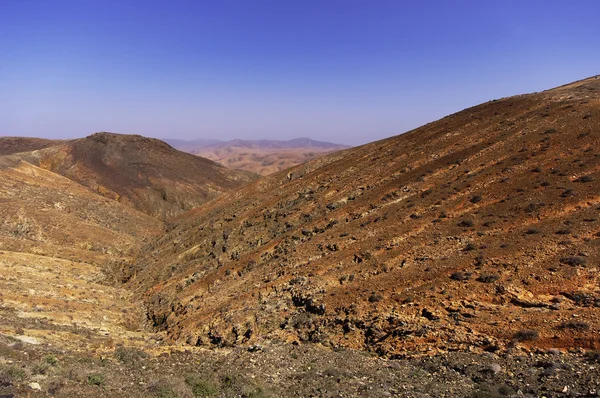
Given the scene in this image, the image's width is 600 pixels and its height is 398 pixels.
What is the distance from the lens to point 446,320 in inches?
476

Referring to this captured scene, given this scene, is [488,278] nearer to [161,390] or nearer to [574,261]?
[574,261]

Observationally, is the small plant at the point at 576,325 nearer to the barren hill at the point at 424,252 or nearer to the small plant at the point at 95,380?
the barren hill at the point at 424,252

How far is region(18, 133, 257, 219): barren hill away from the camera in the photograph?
5931cm

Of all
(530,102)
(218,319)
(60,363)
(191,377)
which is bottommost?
(218,319)

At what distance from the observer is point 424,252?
643 inches

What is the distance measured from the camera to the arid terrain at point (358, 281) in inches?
379

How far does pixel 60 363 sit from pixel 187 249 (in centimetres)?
1944

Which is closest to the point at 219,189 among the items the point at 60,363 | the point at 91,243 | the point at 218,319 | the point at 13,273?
the point at 91,243

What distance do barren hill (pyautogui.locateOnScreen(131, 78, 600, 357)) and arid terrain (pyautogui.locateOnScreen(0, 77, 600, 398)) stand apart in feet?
0.30

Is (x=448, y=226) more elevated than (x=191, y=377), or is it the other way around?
(x=448, y=226)

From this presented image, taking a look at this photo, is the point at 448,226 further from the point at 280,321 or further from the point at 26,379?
the point at 26,379

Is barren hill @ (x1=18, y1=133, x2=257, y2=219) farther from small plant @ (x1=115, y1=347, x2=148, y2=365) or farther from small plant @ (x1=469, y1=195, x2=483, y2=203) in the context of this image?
small plant @ (x1=469, y1=195, x2=483, y2=203)

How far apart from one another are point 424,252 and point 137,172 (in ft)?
212

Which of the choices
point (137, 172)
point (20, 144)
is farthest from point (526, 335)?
point (20, 144)
